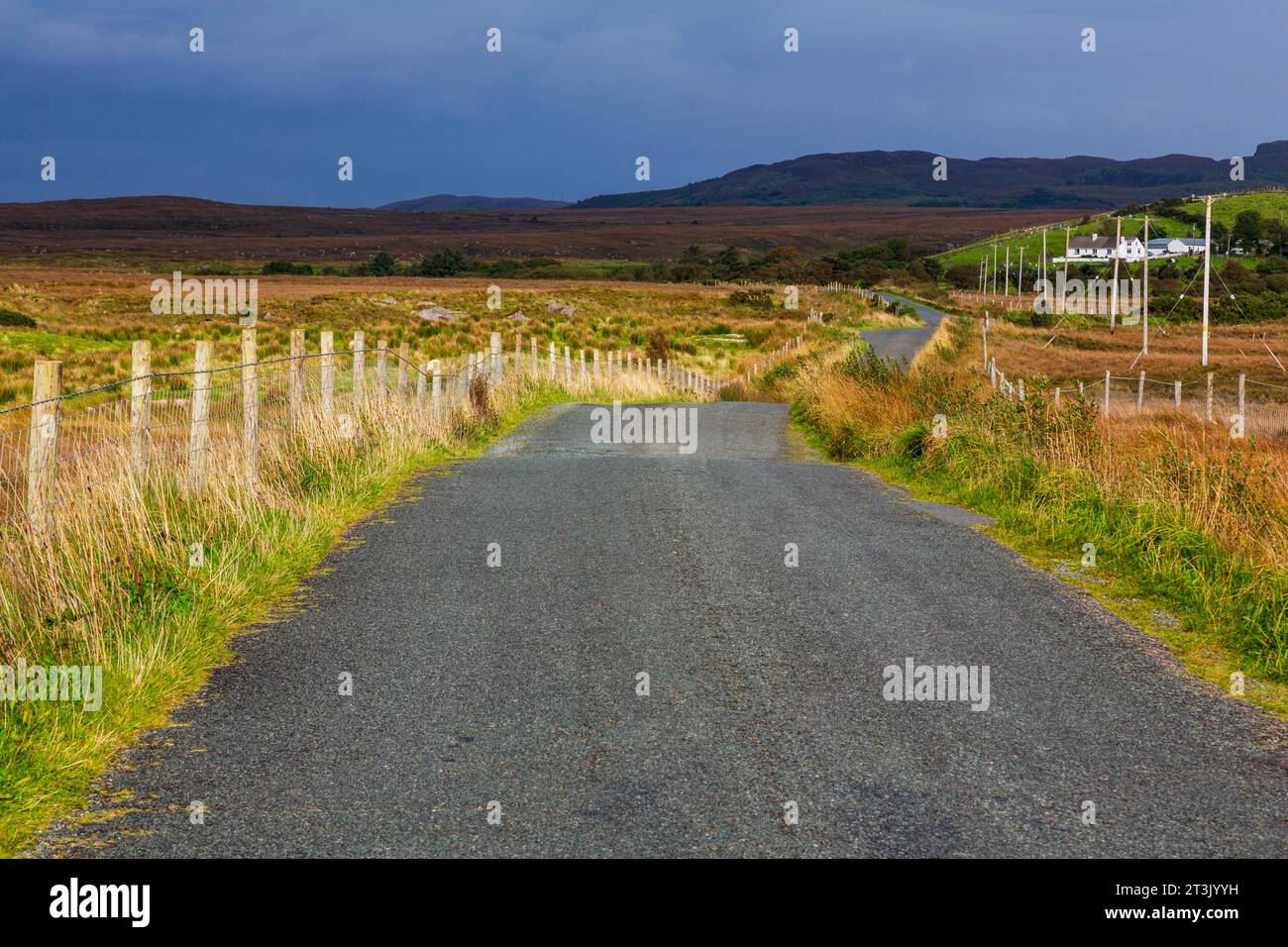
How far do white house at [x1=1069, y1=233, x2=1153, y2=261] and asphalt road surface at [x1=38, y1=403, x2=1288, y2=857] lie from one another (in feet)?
407

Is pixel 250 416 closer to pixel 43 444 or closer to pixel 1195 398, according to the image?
pixel 43 444

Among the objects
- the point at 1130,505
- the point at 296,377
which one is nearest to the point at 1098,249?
the point at 296,377

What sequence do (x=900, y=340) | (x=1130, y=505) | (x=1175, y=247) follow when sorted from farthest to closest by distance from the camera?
(x=1175, y=247)
(x=900, y=340)
(x=1130, y=505)

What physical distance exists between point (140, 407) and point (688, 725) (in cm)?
623

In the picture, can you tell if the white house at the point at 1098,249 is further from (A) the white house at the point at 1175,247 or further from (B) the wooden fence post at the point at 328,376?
(B) the wooden fence post at the point at 328,376

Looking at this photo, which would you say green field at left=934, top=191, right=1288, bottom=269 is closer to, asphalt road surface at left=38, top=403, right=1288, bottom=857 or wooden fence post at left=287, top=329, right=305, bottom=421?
wooden fence post at left=287, top=329, right=305, bottom=421

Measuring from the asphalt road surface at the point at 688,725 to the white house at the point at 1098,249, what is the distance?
407ft

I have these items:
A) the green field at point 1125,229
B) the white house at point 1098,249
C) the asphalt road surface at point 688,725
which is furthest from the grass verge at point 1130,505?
the white house at point 1098,249

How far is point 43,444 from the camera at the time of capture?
8.06 meters

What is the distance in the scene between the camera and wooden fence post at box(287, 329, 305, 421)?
13.8 meters

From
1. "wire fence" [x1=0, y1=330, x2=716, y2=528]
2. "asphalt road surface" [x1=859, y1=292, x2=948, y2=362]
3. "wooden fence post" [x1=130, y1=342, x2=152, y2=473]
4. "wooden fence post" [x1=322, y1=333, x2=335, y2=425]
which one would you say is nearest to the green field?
"asphalt road surface" [x1=859, y1=292, x2=948, y2=362]

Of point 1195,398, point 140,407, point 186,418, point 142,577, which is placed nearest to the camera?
point 142,577

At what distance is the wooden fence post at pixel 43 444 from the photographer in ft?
25.6
